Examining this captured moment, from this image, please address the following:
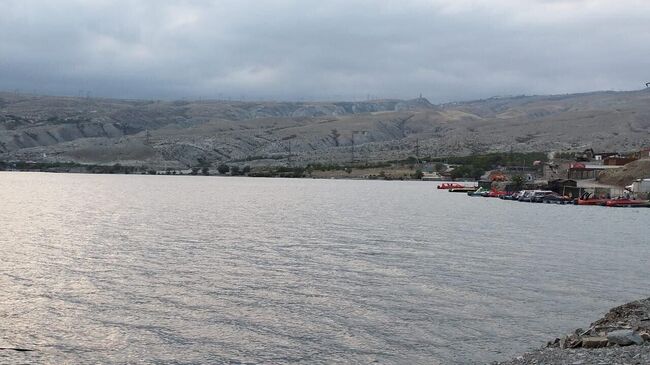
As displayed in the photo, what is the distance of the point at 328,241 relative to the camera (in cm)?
4994

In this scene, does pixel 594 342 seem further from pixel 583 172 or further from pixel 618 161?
pixel 618 161

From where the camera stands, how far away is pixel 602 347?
19.1 meters

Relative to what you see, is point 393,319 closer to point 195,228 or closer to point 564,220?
point 195,228

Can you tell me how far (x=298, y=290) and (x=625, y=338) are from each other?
14.6m

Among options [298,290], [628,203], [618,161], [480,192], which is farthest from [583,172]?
[298,290]

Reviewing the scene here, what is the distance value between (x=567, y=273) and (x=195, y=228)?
1228 inches

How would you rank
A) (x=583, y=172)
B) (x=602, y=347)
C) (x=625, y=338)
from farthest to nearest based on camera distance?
(x=583, y=172)
(x=625, y=338)
(x=602, y=347)

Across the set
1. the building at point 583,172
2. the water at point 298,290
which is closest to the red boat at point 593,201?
the building at point 583,172

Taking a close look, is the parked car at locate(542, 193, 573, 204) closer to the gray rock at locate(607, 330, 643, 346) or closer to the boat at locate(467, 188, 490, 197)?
the boat at locate(467, 188, 490, 197)

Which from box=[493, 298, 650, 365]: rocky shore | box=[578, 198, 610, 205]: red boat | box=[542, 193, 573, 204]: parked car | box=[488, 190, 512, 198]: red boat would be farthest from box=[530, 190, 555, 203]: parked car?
box=[493, 298, 650, 365]: rocky shore

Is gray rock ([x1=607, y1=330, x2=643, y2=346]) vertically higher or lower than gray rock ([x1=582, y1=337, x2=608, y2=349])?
higher

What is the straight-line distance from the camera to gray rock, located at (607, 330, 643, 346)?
19266 mm

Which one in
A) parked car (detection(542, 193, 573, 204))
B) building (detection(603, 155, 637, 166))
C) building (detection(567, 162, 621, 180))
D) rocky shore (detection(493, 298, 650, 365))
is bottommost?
rocky shore (detection(493, 298, 650, 365))

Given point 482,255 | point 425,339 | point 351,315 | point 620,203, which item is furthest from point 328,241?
point 620,203
